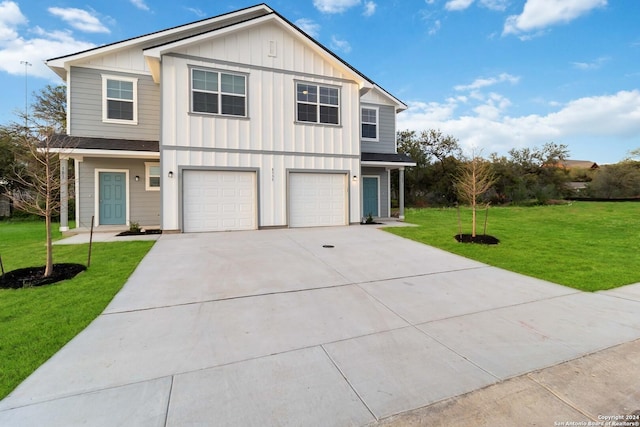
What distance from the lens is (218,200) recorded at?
10.3 m

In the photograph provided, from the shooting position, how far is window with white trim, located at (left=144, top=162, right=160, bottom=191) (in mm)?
11828

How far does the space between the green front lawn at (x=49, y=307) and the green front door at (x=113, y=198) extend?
15.5 ft

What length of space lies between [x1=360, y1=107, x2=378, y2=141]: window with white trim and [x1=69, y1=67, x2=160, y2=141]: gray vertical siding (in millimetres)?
9123

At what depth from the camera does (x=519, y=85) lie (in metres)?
16.6

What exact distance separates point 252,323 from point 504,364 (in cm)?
266

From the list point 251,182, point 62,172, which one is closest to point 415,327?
point 251,182

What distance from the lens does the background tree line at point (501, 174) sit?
24.0 m

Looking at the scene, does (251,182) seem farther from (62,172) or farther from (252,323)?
(252,323)

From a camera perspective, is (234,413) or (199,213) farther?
(199,213)

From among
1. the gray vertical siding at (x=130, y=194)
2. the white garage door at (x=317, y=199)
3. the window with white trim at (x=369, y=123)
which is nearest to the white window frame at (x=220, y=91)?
the white garage door at (x=317, y=199)

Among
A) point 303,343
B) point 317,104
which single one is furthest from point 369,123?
point 303,343

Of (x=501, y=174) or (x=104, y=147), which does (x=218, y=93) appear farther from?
(x=501, y=174)

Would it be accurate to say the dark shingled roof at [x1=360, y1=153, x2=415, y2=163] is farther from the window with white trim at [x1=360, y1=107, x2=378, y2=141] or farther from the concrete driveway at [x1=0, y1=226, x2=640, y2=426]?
the concrete driveway at [x1=0, y1=226, x2=640, y2=426]

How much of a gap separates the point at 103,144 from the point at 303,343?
11013 mm
